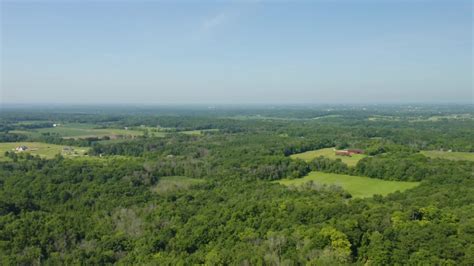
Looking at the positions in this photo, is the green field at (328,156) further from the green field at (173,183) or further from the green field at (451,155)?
the green field at (173,183)

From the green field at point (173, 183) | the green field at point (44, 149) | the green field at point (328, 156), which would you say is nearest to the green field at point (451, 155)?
the green field at point (328, 156)

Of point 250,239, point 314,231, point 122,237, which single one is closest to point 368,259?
point 314,231

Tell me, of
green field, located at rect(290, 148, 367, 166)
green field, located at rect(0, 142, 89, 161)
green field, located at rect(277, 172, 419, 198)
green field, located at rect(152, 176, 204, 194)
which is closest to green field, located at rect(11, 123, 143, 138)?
green field, located at rect(0, 142, 89, 161)

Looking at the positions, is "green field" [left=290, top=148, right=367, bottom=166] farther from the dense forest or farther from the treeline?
the treeline

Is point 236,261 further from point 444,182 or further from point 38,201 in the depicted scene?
point 444,182

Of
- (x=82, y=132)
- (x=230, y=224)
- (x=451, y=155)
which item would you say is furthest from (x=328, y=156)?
(x=82, y=132)

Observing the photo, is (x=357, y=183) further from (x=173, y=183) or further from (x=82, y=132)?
(x=82, y=132)
